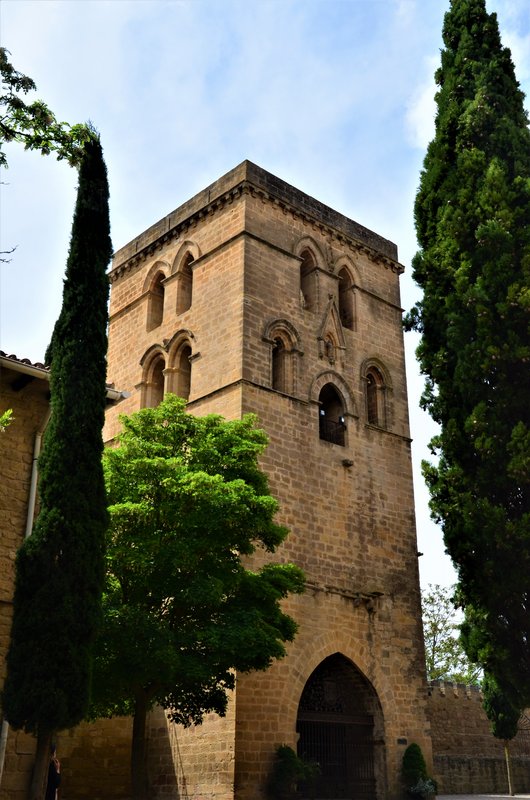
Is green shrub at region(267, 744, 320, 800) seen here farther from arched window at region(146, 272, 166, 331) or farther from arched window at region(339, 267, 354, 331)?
arched window at region(146, 272, 166, 331)

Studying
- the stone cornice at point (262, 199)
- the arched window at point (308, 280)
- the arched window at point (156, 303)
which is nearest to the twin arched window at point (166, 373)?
the arched window at point (156, 303)

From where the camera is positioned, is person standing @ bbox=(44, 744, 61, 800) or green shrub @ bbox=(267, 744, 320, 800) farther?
green shrub @ bbox=(267, 744, 320, 800)

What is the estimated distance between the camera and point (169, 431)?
1465 cm

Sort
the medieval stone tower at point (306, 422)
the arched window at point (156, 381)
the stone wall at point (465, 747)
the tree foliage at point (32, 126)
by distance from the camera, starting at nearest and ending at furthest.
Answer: the tree foliage at point (32, 126) < the medieval stone tower at point (306, 422) < the arched window at point (156, 381) < the stone wall at point (465, 747)

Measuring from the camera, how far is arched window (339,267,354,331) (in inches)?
895

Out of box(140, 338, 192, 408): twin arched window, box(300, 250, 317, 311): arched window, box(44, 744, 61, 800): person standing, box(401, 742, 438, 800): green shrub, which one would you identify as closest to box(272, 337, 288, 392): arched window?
box(300, 250, 317, 311): arched window

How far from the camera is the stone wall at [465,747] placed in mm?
23578

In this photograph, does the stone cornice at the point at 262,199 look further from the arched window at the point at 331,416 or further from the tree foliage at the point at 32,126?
the tree foliage at the point at 32,126

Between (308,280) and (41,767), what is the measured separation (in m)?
14.9

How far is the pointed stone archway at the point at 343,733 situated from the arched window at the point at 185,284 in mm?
9753

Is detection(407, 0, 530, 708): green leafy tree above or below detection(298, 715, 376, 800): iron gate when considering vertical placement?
above

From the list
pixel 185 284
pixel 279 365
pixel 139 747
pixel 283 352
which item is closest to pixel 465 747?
pixel 279 365

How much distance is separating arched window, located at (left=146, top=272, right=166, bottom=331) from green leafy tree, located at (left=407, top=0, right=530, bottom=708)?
355 inches

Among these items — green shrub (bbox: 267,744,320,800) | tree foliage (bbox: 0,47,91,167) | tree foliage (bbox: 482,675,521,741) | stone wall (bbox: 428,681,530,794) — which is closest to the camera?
tree foliage (bbox: 0,47,91,167)
